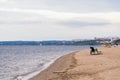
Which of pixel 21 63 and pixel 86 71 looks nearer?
pixel 86 71

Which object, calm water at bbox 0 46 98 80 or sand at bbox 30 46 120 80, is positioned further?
calm water at bbox 0 46 98 80

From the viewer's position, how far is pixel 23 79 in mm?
24234

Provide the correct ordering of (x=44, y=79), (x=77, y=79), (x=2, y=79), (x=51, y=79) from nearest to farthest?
1. (x=77, y=79)
2. (x=51, y=79)
3. (x=44, y=79)
4. (x=2, y=79)

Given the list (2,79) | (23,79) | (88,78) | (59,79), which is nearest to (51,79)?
(59,79)

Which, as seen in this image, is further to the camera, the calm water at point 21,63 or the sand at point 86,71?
the calm water at point 21,63

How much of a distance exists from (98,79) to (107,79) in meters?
0.60

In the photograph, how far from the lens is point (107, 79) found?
17609mm

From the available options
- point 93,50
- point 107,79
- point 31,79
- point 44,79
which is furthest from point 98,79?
point 93,50

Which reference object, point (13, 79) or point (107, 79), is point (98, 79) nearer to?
point (107, 79)

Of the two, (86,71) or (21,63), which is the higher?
(86,71)

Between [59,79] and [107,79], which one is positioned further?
[59,79]

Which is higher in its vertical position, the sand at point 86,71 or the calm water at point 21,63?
the sand at point 86,71

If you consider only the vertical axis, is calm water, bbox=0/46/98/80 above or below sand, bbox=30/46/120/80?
below

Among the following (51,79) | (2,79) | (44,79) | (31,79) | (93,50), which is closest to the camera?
(51,79)
